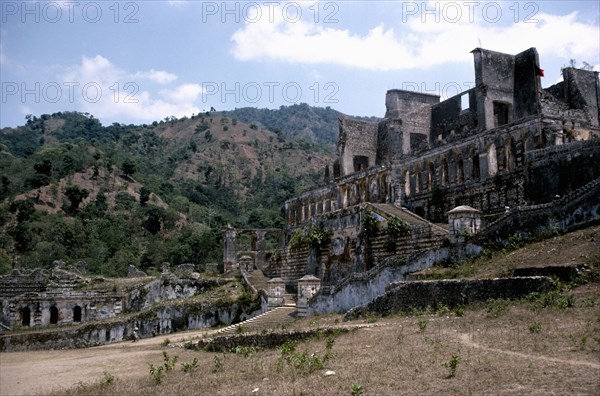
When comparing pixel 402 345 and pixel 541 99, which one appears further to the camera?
pixel 541 99

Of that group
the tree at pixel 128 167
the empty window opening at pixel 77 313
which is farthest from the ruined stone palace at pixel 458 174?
the tree at pixel 128 167

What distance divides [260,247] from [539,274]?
3172 centimetres

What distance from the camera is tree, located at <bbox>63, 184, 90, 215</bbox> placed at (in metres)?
79.9

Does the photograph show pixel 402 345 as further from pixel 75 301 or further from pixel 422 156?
pixel 75 301

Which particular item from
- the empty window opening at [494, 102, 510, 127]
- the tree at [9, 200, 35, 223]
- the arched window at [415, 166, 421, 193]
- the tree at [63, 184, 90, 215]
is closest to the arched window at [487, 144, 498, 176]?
the arched window at [415, 166, 421, 193]

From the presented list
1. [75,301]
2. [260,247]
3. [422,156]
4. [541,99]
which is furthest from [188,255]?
[541,99]

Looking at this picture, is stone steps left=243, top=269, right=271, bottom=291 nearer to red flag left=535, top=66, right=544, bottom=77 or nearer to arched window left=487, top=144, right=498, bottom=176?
arched window left=487, top=144, right=498, bottom=176

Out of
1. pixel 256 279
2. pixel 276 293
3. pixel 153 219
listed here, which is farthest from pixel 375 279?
pixel 153 219

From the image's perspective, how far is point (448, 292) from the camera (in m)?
16.5

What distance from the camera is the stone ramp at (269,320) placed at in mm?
23427

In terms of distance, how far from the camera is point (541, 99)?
32438 mm

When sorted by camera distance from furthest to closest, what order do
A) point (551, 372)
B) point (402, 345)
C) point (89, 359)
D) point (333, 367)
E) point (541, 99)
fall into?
point (541, 99) → point (89, 359) → point (402, 345) → point (333, 367) → point (551, 372)

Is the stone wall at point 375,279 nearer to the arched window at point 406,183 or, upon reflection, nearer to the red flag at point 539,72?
the arched window at point 406,183

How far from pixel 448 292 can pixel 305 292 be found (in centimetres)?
980
